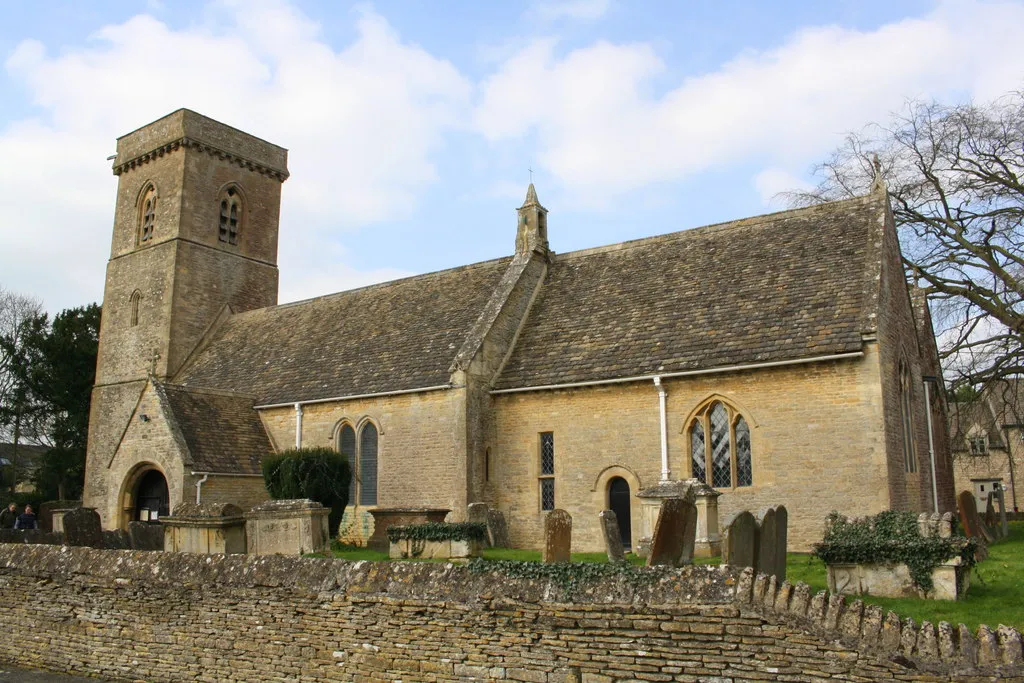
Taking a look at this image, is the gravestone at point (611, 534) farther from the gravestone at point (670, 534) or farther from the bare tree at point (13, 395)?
the bare tree at point (13, 395)

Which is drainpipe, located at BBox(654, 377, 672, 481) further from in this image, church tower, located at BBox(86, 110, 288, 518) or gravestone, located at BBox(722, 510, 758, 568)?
church tower, located at BBox(86, 110, 288, 518)

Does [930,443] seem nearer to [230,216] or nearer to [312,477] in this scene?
[312,477]

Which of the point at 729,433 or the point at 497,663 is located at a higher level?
the point at 729,433

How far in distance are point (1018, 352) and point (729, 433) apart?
10.2m

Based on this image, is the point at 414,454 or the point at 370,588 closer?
the point at 370,588

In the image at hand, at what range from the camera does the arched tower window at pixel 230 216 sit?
35.1 m

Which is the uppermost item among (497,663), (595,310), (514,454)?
(595,310)

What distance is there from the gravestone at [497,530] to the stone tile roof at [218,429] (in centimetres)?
774

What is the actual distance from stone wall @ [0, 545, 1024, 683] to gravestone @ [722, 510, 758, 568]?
4.47 feet

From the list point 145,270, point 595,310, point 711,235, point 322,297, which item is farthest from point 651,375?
point 145,270

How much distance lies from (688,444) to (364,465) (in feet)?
31.9

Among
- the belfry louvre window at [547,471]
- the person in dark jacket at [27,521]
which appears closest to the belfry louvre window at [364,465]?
the belfry louvre window at [547,471]

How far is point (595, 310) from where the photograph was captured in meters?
23.5

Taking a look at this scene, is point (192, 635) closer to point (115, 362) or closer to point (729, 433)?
point (729, 433)
